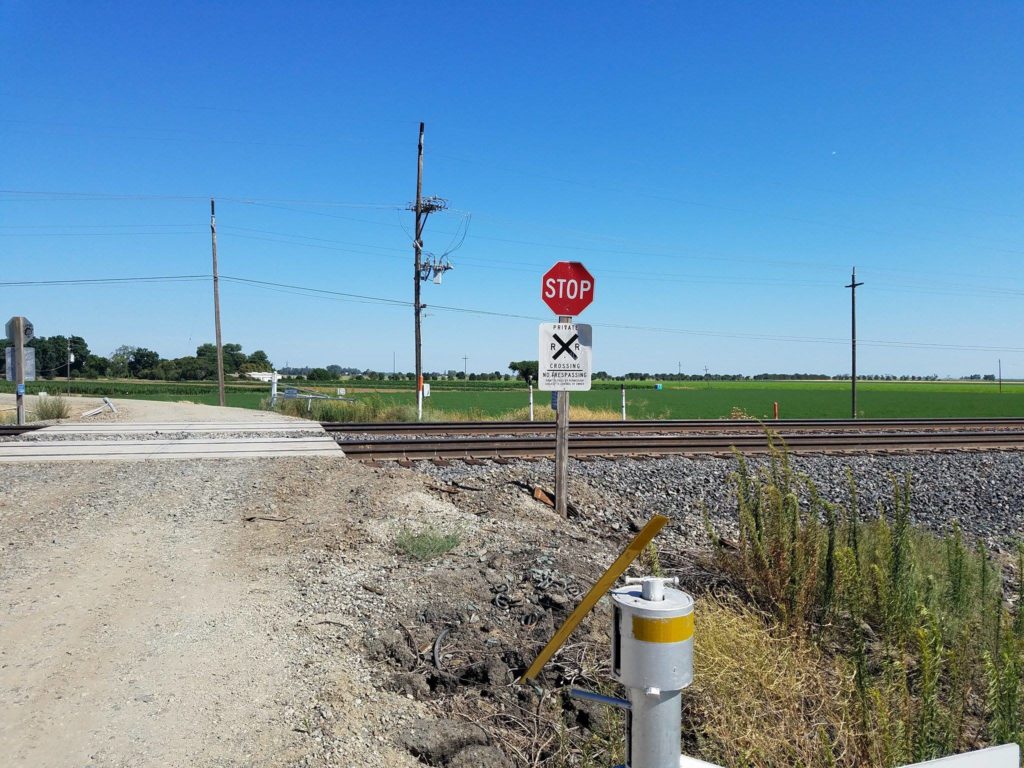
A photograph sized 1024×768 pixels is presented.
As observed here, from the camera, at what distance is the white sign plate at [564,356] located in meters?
7.59

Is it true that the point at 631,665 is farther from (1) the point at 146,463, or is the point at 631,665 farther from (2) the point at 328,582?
(1) the point at 146,463

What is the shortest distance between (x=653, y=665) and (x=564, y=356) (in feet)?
18.8

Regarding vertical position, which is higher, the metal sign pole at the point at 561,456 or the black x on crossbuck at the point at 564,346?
the black x on crossbuck at the point at 564,346

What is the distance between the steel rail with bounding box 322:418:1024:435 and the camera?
16.0m

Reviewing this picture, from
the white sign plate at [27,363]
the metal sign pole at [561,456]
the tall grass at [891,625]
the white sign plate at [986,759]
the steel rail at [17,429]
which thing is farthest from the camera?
the white sign plate at [27,363]

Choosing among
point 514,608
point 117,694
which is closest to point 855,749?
point 514,608

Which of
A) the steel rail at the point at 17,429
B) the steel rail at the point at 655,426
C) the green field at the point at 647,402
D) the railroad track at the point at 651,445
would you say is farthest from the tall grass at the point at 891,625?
the green field at the point at 647,402

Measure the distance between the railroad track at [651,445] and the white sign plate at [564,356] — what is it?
13.2 ft

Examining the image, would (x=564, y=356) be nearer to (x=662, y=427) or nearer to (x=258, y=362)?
(x=662, y=427)

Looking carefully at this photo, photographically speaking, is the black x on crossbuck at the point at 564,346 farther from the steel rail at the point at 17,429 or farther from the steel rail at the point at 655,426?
the steel rail at the point at 17,429

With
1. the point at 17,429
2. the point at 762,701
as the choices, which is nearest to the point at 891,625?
the point at 762,701

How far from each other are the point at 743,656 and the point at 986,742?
4.58ft

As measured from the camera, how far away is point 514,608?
206 inches

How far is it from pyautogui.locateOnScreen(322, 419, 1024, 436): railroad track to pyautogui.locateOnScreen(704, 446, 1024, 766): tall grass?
9.06 metres
